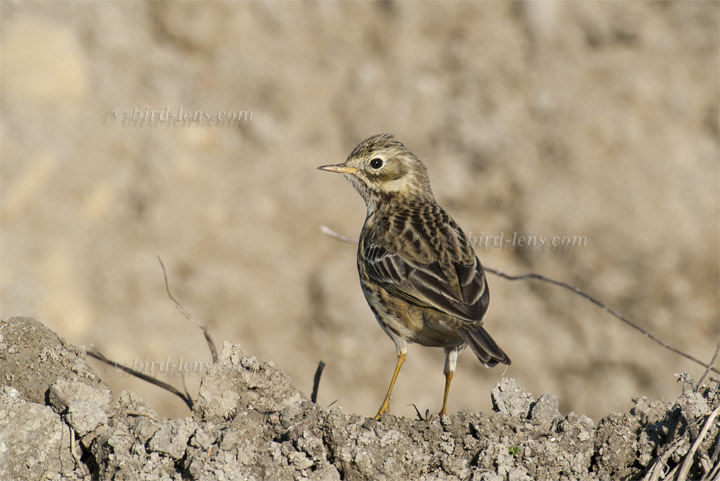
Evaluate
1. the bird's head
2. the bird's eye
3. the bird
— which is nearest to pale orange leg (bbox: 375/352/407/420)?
the bird

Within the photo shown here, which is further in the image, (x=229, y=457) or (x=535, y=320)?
(x=535, y=320)

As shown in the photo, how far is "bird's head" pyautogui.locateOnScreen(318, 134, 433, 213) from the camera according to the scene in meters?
7.02

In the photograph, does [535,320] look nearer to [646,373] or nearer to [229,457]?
[646,373]

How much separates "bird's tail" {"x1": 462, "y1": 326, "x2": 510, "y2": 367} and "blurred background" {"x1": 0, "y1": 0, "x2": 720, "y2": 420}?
4465mm

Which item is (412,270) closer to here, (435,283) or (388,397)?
(435,283)

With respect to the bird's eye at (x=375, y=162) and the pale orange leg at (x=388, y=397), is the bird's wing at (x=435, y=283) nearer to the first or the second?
the pale orange leg at (x=388, y=397)

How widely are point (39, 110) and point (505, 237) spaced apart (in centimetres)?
515

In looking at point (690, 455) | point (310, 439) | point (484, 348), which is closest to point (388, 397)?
point (484, 348)

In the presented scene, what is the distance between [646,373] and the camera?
9.76m

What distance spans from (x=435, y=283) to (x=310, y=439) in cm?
166

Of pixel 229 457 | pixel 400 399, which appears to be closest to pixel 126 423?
pixel 229 457

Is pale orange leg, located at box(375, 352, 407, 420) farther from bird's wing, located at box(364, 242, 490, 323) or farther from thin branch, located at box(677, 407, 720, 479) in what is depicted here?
thin branch, located at box(677, 407, 720, 479)

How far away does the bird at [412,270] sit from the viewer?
5.61m

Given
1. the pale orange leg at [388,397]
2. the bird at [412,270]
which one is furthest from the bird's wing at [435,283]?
the pale orange leg at [388,397]
